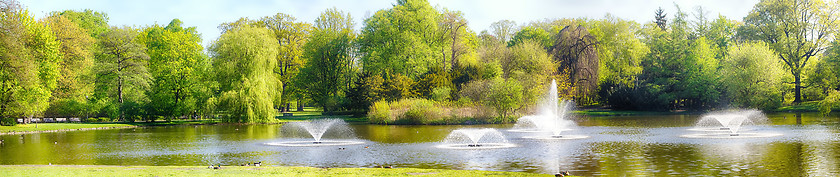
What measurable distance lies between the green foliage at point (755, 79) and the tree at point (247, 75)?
45919 millimetres

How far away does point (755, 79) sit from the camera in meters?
66.3

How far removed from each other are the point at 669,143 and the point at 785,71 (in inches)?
2030

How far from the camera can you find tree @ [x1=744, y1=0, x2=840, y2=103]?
2763 inches

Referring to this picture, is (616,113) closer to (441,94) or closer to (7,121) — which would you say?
(441,94)

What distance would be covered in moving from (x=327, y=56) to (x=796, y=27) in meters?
50.9

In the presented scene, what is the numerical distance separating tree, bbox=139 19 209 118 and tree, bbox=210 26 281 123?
4.08 metres

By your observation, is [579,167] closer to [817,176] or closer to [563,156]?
[563,156]

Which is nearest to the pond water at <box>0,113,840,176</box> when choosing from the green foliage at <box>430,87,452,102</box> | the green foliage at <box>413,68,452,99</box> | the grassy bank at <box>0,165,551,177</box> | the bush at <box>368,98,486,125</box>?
the grassy bank at <box>0,165,551,177</box>

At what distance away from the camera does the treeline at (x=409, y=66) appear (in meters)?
53.5

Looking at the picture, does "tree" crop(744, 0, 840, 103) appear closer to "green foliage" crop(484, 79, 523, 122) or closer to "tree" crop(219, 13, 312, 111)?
"green foliage" crop(484, 79, 523, 122)

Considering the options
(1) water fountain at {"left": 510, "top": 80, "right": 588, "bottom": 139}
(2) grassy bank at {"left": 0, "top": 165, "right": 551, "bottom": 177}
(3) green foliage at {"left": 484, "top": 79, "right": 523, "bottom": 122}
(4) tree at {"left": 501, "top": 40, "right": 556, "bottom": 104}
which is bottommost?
(2) grassy bank at {"left": 0, "top": 165, "right": 551, "bottom": 177}

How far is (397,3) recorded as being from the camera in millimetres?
77062

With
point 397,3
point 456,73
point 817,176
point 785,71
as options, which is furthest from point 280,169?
point 785,71

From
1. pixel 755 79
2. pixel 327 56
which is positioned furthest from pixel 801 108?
pixel 327 56
